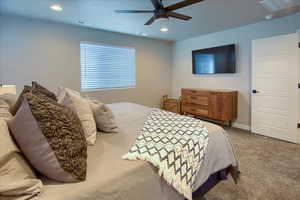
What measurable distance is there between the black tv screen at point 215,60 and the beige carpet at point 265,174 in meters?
1.89

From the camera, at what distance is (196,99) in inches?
181

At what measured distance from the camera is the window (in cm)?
410

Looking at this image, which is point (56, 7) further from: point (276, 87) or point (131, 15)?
point (276, 87)

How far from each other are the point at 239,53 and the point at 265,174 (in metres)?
2.87

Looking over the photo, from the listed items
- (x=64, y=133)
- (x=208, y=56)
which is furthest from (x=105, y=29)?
(x=64, y=133)

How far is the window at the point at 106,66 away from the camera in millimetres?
4100

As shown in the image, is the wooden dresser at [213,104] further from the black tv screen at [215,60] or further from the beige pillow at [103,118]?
the beige pillow at [103,118]

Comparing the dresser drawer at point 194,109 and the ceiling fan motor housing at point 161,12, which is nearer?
the ceiling fan motor housing at point 161,12

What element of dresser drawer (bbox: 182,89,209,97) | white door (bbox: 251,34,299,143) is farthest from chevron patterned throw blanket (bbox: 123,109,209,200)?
dresser drawer (bbox: 182,89,209,97)

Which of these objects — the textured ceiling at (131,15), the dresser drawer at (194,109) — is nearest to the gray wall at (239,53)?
the textured ceiling at (131,15)

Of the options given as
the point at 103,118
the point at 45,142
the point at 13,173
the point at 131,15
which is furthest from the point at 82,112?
the point at 131,15

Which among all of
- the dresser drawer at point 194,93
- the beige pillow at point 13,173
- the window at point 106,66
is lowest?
the beige pillow at point 13,173

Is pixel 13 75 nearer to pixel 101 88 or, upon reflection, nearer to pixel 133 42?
pixel 101 88

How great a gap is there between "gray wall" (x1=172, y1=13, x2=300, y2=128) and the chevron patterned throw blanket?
2945mm
